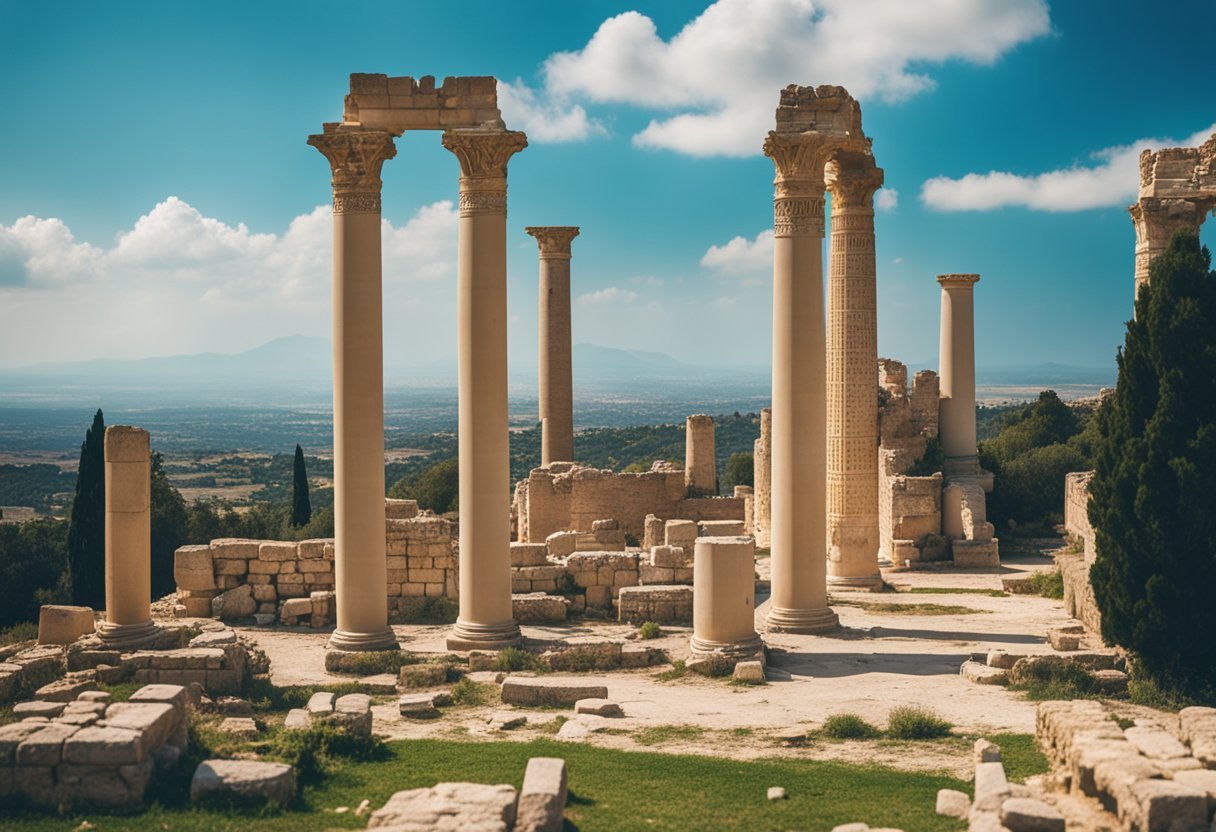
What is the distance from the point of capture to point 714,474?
38344mm

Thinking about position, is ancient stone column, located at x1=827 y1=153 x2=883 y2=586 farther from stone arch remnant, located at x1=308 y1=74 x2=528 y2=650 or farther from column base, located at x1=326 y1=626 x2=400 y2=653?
column base, located at x1=326 y1=626 x2=400 y2=653

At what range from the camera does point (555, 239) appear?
38.4 meters

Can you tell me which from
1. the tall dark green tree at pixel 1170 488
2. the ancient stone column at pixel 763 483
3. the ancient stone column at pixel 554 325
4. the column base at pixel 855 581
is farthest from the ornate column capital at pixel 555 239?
the tall dark green tree at pixel 1170 488

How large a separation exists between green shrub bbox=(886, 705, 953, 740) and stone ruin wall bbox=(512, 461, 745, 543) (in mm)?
19466

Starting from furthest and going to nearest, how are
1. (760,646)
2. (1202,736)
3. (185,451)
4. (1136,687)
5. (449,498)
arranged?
(185,451)
(449,498)
(760,646)
(1136,687)
(1202,736)

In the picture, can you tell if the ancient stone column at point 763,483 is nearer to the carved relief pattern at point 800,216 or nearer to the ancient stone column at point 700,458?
the ancient stone column at point 700,458

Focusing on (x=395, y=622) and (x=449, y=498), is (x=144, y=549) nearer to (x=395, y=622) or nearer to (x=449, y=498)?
(x=395, y=622)

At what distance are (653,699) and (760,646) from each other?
291cm

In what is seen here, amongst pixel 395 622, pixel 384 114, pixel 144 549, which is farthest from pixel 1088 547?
pixel 144 549

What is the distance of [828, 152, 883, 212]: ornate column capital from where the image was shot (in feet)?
85.8

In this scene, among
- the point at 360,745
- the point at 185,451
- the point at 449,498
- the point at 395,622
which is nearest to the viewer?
the point at 360,745

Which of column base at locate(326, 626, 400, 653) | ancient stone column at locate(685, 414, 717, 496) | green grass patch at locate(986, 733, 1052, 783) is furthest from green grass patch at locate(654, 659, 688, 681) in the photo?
ancient stone column at locate(685, 414, 717, 496)

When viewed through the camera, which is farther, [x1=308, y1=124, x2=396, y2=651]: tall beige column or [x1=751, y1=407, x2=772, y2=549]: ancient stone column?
[x1=751, y1=407, x2=772, y2=549]: ancient stone column

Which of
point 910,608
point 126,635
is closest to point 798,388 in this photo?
point 910,608
